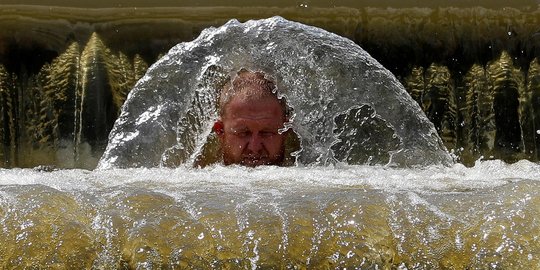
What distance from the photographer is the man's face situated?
412 cm

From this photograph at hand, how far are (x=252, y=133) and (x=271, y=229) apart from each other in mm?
2088

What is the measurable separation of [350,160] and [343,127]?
0.15m

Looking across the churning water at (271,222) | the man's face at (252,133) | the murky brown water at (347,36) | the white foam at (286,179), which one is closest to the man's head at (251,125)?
the man's face at (252,133)

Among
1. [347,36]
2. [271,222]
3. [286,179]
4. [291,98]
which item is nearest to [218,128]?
[291,98]

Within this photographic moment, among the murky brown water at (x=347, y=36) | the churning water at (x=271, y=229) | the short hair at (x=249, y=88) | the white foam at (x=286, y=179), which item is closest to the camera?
the churning water at (x=271, y=229)

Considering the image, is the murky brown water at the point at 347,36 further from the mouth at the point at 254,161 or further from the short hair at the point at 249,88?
the mouth at the point at 254,161

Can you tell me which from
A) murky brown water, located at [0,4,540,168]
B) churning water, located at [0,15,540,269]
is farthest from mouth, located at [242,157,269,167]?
churning water, located at [0,15,540,269]

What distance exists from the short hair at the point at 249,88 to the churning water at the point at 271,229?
1.95 meters

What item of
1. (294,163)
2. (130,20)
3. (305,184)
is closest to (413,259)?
(305,184)

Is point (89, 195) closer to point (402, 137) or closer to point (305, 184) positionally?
point (305, 184)

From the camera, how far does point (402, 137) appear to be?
4297 mm

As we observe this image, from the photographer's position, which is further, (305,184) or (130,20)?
(130,20)

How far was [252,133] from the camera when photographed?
4.17m

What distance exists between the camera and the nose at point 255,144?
414cm
